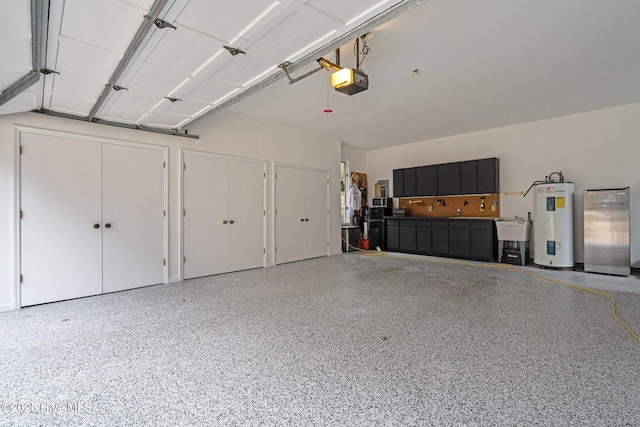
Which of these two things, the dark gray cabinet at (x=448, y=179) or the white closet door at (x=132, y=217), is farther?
the dark gray cabinet at (x=448, y=179)

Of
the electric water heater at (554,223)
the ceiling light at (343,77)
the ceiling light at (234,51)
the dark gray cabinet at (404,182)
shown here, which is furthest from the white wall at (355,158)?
the ceiling light at (234,51)

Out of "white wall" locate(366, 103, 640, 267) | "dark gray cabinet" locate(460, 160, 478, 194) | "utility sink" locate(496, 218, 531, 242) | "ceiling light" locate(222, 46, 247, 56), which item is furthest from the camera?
"dark gray cabinet" locate(460, 160, 478, 194)

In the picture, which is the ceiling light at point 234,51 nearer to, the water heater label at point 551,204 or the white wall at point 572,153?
the water heater label at point 551,204

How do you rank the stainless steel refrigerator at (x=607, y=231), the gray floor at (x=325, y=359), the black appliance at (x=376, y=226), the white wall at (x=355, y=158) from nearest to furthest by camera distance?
1. the gray floor at (x=325, y=359)
2. the stainless steel refrigerator at (x=607, y=231)
3. the black appliance at (x=376, y=226)
4. the white wall at (x=355, y=158)

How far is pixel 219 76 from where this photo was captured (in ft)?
9.62

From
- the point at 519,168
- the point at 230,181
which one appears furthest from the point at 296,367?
the point at 519,168

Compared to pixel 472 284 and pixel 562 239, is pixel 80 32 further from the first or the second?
pixel 562 239

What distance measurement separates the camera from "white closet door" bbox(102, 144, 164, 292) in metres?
4.22

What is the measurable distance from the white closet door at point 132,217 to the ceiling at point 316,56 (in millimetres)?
536

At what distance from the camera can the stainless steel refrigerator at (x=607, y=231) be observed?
4.95 metres

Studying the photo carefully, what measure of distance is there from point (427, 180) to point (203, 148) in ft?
17.0

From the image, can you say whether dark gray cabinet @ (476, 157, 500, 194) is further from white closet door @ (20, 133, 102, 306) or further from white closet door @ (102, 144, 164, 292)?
white closet door @ (20, 133, 102, 306)

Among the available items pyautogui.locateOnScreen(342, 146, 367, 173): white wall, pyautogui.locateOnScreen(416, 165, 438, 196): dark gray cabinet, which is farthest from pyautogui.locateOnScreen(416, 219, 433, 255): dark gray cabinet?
pyautogui.locateOnScreen(342, 146, 367, 173): white wall

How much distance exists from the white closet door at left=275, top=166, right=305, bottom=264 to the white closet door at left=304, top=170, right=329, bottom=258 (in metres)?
0.14
